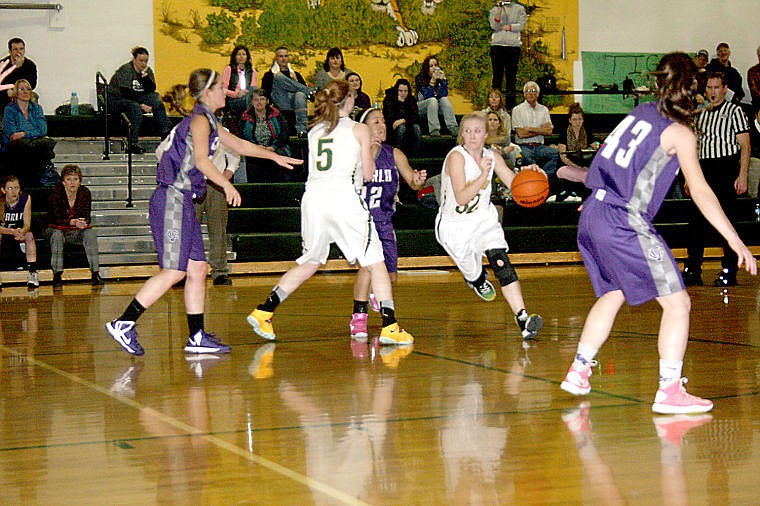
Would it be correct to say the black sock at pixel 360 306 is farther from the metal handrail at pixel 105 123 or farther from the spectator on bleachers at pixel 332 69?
the metal handrail at pixel 105 123

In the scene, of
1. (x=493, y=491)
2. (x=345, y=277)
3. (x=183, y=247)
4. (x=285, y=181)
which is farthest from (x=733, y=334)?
(x=285, y=181)

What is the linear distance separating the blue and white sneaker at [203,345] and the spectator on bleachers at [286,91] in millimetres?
9395

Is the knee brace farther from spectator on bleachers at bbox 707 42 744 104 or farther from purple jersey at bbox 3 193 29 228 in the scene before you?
spectator on bleachers at bbox 707 42 744 104

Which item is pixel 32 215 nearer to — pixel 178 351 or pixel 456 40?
pixel 178 351

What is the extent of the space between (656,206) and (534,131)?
35.8 feet

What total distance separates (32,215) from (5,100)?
7.72ft

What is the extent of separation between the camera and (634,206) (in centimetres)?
461

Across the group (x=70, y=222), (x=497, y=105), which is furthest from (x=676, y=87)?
(x=497, y=105)

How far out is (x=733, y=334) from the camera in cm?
691

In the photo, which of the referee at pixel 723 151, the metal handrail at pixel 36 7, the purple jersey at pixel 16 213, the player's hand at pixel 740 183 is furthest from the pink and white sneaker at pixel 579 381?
the metal handrail at pixel 36 7

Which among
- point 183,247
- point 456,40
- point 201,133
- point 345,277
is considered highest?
point 456,40

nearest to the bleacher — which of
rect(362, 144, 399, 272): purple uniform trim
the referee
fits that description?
the referee

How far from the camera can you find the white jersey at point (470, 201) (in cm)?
705

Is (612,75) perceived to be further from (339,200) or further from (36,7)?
(339,200)
